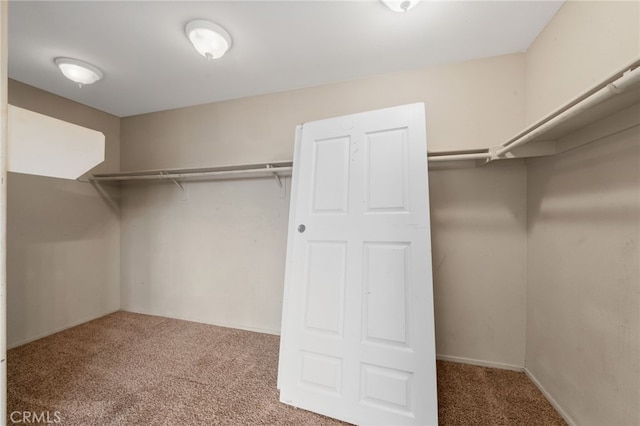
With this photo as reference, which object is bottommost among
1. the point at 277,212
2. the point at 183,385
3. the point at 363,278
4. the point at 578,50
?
the point at 183,385

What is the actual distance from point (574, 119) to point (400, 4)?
3.39 ft

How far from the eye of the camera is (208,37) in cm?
154

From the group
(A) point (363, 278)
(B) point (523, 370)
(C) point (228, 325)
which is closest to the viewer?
(A) point (363, 278)

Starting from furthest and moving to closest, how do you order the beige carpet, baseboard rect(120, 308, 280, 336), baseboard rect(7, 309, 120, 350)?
1. baseboard rect(120, 308, 280, 336)
2. baseboard rect(7, 309, 120, 350)
3. the beige carpet

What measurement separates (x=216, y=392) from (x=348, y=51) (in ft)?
8.35

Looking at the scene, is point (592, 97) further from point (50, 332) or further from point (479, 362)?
point (50, 332)

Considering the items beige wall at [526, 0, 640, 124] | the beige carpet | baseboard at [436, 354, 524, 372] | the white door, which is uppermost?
→ beige wall at [526, 0, 640, 124]

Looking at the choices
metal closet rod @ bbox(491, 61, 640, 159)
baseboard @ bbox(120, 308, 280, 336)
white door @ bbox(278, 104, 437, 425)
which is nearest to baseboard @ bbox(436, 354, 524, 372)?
white door @ bbox(278, 104, 437, 425)

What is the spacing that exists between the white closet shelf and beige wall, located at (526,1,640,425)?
183cm

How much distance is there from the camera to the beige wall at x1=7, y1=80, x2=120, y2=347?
2.13m

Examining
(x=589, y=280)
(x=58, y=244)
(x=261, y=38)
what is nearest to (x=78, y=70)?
(x=261, y=38)

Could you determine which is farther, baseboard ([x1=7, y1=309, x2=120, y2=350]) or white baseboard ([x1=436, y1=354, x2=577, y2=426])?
baseboard ([x1=7, y1=309, x2=120, y2=350])

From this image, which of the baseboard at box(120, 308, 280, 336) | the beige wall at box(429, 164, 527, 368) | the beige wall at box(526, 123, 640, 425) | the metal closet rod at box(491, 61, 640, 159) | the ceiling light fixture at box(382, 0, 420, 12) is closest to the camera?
the metal closet rod at box(491, 61, 640, 159)

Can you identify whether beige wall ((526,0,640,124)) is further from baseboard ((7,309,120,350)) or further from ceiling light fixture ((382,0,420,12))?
baseboard ((7,309,120,350))
